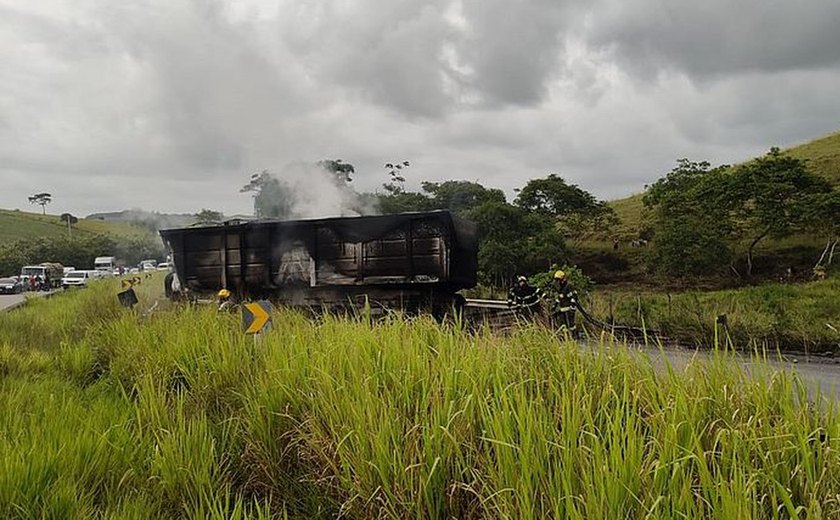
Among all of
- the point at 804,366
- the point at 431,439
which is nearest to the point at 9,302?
the point at 804,366

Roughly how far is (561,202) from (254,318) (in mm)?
28143

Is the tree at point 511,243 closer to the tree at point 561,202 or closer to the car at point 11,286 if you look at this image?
the tree at point 561,202

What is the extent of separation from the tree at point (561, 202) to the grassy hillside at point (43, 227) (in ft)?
207

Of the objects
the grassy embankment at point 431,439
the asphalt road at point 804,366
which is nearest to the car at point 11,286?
the grassy embankment at point 431,439

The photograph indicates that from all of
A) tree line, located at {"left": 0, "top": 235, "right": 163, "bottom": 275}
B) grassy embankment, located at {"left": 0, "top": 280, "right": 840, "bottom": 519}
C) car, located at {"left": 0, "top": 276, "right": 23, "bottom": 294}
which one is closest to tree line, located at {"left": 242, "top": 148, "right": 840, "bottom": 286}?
grassy embankment, located at {"left": 0, "top": 280, "right": 840, "bottom": 519}

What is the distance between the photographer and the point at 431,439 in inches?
109

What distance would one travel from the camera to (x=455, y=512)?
2617mm

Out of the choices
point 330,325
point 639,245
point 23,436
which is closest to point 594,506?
point 23,436

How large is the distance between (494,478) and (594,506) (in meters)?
0.48

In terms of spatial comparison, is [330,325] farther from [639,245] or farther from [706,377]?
[639,245]

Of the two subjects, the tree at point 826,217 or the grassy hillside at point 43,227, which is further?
the grassy hillside at point 43,227

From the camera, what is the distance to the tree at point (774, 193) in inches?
1013

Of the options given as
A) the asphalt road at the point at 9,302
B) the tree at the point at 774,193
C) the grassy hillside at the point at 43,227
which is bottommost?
the asphalt road at the point at 9,302

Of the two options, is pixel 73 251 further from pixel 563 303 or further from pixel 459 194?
pixel 563 303
